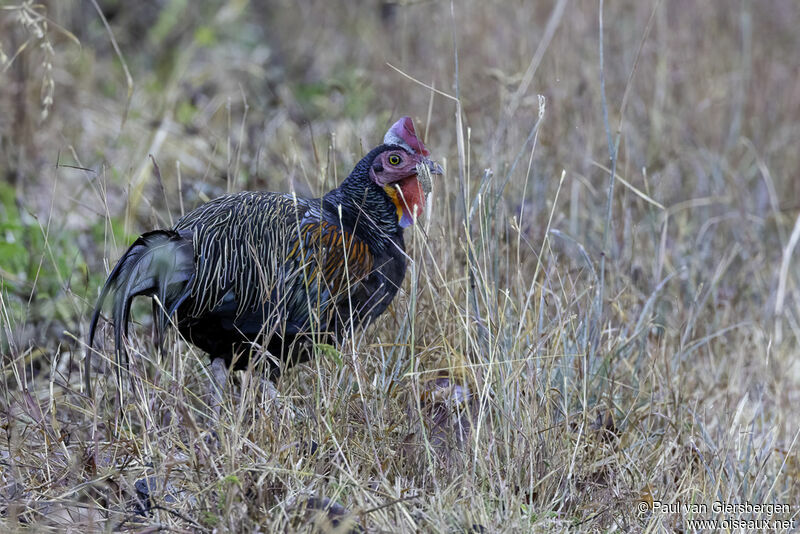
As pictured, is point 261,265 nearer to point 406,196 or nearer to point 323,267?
point 323,267

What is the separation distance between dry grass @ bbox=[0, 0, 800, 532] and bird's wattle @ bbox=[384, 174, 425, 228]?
10 centimetres

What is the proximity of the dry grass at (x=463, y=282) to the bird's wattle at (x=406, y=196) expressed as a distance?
96 mm

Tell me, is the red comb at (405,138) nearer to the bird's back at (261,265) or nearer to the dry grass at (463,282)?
the dry grass at (463,282)

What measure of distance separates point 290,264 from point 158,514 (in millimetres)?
937

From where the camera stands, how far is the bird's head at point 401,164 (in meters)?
3.24

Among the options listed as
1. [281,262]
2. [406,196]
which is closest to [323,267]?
[281,262]

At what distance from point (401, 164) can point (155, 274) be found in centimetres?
92

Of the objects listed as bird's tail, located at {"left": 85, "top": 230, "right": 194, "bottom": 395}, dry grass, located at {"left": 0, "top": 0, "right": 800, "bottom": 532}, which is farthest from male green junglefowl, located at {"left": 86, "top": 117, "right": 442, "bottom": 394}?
dry grass, located at {"left": 0, "top": 0, "right": 800, "bottom": 532}

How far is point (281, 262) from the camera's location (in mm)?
3029

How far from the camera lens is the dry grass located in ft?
8.89

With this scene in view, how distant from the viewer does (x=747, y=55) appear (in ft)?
19.9

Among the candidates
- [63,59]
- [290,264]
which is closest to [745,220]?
[290,264]

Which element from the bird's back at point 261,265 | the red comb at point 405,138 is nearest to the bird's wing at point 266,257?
the bird's back at point 261,265

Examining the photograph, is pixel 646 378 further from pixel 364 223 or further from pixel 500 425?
pixel 364 223
